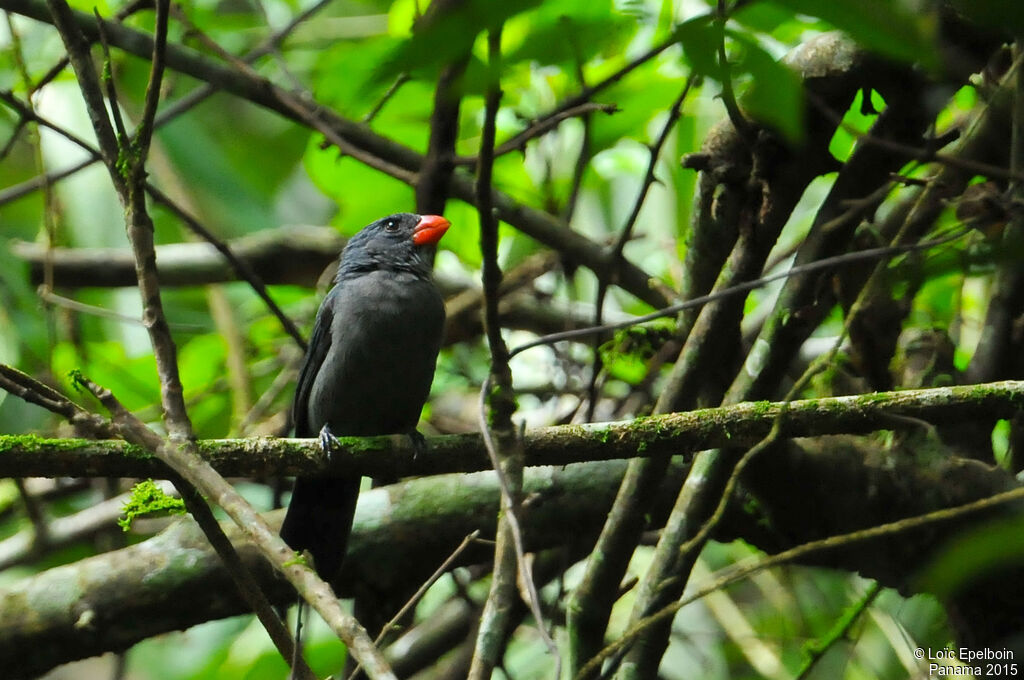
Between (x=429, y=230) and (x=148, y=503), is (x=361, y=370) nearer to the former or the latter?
(x=429, y=230)

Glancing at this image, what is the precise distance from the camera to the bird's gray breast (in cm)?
407

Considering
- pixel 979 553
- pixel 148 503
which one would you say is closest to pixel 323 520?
pixel 148 503

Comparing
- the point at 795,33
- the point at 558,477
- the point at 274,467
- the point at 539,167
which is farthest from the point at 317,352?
the point at 795,33

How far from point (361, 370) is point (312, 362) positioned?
37cm

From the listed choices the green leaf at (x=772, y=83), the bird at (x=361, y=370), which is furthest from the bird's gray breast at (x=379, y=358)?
the green leaf at (x=772, y=83)

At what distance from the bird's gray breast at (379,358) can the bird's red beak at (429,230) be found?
0.32 meters

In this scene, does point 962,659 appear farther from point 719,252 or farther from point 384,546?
point 384,546

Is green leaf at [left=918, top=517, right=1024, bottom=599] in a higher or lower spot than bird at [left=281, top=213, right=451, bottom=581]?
lower

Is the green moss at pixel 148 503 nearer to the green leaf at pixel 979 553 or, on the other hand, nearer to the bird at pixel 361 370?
the bird at pixel 361 370

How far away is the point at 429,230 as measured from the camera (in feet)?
14.6

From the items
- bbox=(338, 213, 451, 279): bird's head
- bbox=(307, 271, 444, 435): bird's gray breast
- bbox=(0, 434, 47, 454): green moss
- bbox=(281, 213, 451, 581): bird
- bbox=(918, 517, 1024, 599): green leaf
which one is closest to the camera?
bbox=(918, 517, 1024, 599): green leaf

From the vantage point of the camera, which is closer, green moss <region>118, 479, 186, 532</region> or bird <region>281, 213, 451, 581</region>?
green moss <region>118, 479, 186, 532</region>

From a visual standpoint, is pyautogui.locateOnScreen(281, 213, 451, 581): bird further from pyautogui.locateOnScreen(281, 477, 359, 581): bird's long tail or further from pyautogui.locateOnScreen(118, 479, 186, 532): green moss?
pyautogui.locateOnScreen(118, 479, 186, 532): green moss

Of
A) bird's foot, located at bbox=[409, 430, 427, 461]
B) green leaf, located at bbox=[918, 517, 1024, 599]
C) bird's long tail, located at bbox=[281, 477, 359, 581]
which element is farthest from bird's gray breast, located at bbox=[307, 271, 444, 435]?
green leaf, located at bbox=[918, 517, 1024, 599]
